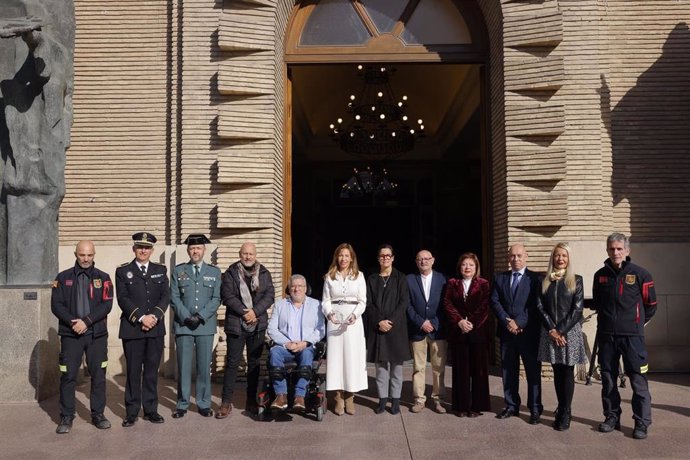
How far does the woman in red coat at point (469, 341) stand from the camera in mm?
7188

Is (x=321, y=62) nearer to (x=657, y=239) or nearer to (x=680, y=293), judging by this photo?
(x=657, y=239)

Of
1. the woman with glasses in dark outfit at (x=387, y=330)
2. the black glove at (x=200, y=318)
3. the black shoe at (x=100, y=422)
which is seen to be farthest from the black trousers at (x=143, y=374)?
the woman with glasses in dark outfit at (x=387, y=330)

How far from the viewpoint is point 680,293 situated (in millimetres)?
9500

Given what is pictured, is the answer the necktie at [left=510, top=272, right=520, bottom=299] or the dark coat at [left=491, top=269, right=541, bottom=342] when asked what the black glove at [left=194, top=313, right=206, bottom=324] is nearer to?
the dark coat at [left=491, top=269, right=541, bottom=342]

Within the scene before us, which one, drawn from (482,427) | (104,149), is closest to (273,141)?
(104,149)

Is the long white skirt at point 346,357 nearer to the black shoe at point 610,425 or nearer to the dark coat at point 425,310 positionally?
the dark coat at point 425,310

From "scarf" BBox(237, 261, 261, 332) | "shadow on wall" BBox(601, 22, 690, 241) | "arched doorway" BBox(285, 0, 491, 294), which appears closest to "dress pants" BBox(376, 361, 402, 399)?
"scarf" BBox(237, 261, 261, 332)

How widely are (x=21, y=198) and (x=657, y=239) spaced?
27.3 ft

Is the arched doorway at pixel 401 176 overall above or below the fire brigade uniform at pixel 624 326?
above

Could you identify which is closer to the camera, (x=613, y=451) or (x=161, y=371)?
(x=613, y=451)

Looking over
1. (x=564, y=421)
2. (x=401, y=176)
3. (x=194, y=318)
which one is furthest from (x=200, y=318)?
(x=401, y=176)

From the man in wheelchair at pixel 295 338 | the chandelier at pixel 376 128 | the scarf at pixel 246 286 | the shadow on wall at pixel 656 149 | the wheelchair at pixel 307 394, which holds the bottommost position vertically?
the wheelchair at pixel 307 394

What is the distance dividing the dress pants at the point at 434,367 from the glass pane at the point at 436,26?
4709mm

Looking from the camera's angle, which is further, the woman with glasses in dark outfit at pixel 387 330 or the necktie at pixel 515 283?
the woman with glasses in dark outfit at pixel 387 330
